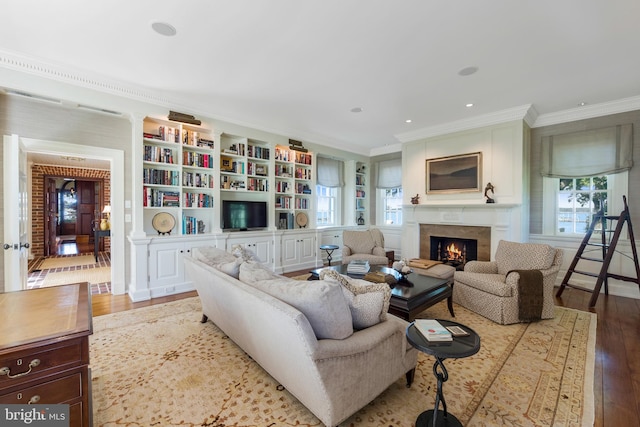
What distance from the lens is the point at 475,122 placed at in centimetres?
485

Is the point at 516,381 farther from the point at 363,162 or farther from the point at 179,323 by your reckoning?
the point at 363,162

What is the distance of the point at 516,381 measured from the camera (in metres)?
2.07

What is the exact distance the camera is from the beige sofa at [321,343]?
1.46 m

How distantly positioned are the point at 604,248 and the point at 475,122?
8.73 feet

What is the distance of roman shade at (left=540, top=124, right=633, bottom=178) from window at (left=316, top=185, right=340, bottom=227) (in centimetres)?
413

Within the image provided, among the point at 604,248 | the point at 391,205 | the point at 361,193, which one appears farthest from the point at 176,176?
the point at 604,248

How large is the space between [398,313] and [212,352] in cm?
172

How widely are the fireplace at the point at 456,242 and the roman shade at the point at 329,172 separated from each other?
2.27 m

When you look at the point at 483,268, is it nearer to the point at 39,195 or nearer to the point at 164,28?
the point at 164,28

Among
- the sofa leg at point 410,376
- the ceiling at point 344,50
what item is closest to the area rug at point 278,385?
the sofa leg at point 410,376

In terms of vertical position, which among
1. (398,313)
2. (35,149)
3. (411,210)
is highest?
(35,149)

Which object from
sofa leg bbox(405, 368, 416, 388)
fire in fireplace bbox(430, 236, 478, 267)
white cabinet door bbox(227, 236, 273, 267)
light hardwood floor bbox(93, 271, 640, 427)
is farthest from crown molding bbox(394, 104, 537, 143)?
sofa leg bbox(405, 368, 416, 388)

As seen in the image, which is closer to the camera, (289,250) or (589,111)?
(589,111)

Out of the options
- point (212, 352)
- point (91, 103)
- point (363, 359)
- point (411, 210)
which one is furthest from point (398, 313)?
point (91, 103)
